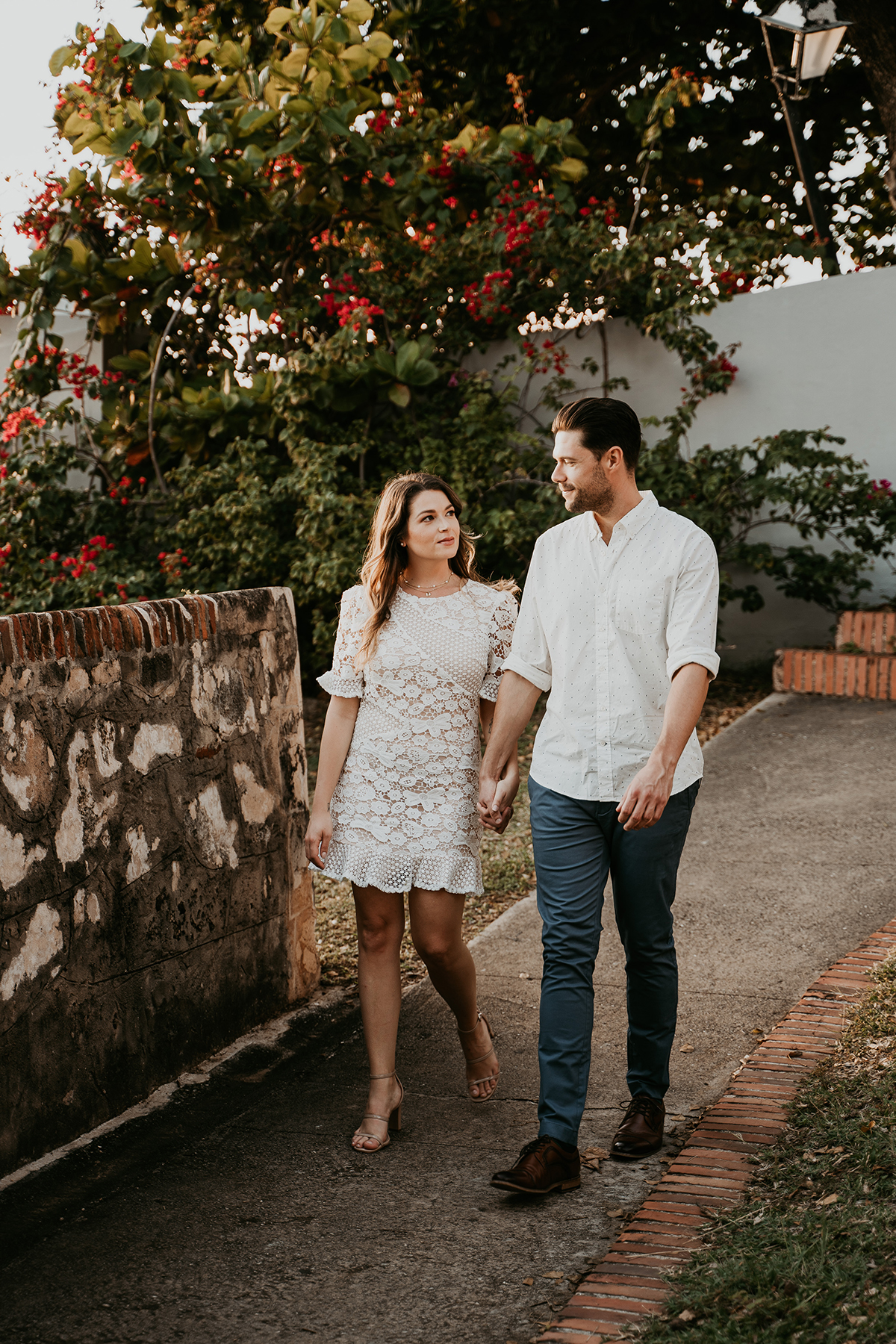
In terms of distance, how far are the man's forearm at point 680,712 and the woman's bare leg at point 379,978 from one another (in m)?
0.90

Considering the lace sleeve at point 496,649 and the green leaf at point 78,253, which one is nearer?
the lace sleeve at point 496,649

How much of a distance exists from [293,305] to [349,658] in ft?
18.5

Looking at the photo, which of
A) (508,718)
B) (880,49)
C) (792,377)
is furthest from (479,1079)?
(880,49)

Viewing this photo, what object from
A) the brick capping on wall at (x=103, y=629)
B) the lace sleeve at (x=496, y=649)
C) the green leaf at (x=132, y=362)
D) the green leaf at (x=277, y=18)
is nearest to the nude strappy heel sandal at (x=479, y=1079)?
the lace sleeve at (x=496, y=649)

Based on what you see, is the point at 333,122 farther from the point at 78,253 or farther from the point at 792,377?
the point at 792,377

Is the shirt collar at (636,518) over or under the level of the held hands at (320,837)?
over

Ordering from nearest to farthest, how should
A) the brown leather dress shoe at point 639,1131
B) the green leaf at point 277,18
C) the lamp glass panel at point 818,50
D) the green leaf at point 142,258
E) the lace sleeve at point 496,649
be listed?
the brown leather dress shoe at point 639,1131
the lace sleeve at point 496,649
the green leaf at point 277,18
the lamp glass panel at point 818,50
the green leaf at point 142,258

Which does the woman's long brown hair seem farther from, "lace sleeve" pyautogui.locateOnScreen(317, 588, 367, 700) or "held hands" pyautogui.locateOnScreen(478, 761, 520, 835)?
"held hands" pyautogui.locateOnScreen(478, 761, 520, 835)

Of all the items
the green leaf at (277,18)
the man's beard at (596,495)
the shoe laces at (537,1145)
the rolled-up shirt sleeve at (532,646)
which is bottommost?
the shoe laces at (537,1145)

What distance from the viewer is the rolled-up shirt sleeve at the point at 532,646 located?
3057 millimetres

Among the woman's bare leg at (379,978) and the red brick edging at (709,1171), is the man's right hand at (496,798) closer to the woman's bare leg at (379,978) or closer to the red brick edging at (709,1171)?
the woman's bare leg at (379,978)

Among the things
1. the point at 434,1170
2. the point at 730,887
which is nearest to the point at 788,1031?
the point at 434,1170

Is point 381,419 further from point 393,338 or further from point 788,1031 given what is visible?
point 788,1031

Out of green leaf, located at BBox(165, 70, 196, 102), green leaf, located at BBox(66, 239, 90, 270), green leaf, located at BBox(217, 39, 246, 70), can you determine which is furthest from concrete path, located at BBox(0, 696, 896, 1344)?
green leaf, located at BBox(217, 39, 246, 70)
